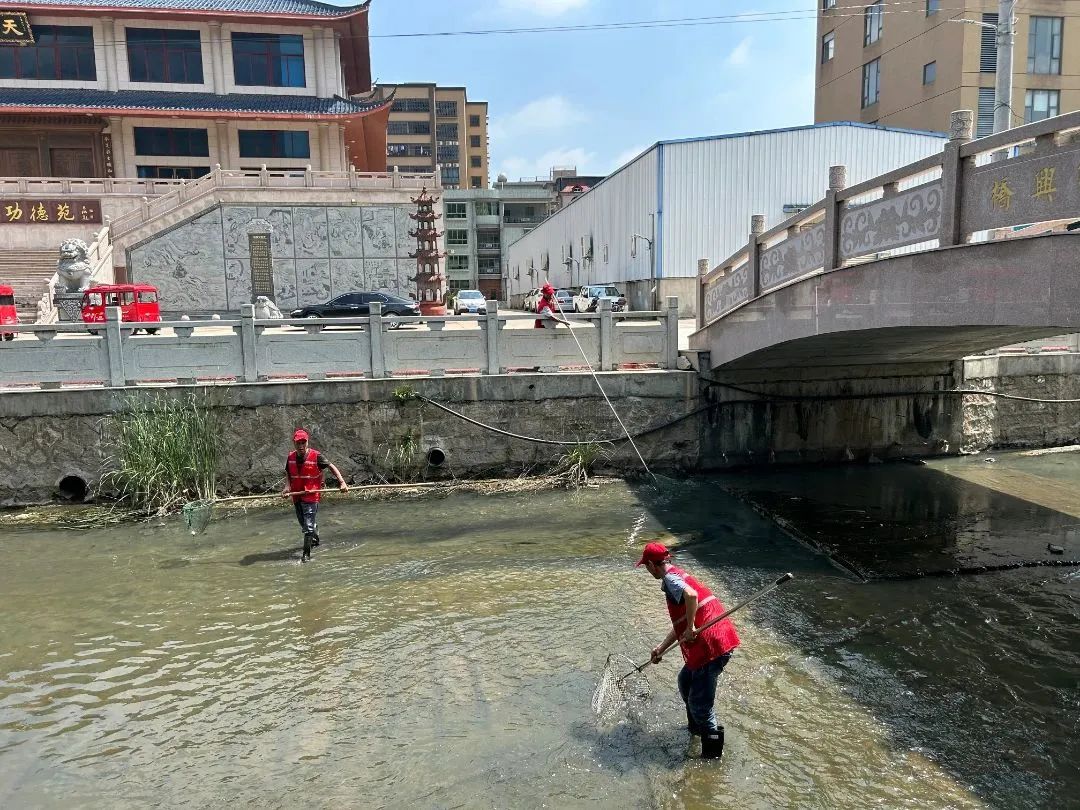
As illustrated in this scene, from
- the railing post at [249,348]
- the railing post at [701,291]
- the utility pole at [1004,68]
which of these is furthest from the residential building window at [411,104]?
the railing post at [249,348]

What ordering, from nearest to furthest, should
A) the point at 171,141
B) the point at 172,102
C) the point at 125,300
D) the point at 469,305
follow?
1. the point at 125,300
2. the point at 469,305
3. the point at 172,102
4. the point at 171,141

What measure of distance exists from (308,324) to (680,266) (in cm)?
1723

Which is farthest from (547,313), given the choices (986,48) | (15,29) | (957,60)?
(15,29)

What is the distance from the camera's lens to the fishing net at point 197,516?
980 cm

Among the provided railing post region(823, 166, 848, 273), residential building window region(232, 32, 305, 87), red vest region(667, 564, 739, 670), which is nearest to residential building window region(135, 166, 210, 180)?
residential building window region(232, 32, 305, 87)

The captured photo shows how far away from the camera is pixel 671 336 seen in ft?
40.6

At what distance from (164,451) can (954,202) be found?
10.5 m

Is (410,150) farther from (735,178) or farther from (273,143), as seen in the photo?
(735,178)

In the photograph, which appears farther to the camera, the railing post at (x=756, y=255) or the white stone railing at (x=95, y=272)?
the white stone railing at (x=95, y=272)

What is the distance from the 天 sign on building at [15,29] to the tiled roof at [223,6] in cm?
39

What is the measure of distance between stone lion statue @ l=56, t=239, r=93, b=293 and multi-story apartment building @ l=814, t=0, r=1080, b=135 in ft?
110

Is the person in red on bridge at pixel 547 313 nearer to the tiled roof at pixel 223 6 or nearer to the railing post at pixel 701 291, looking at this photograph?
the railing post at pixel 701 291

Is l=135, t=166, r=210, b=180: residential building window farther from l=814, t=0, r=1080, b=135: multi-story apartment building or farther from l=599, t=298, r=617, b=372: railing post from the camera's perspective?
l=814, t=0, r=1080, b=135: multi-story apartment building

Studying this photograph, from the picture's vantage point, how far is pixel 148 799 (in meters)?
4.71
